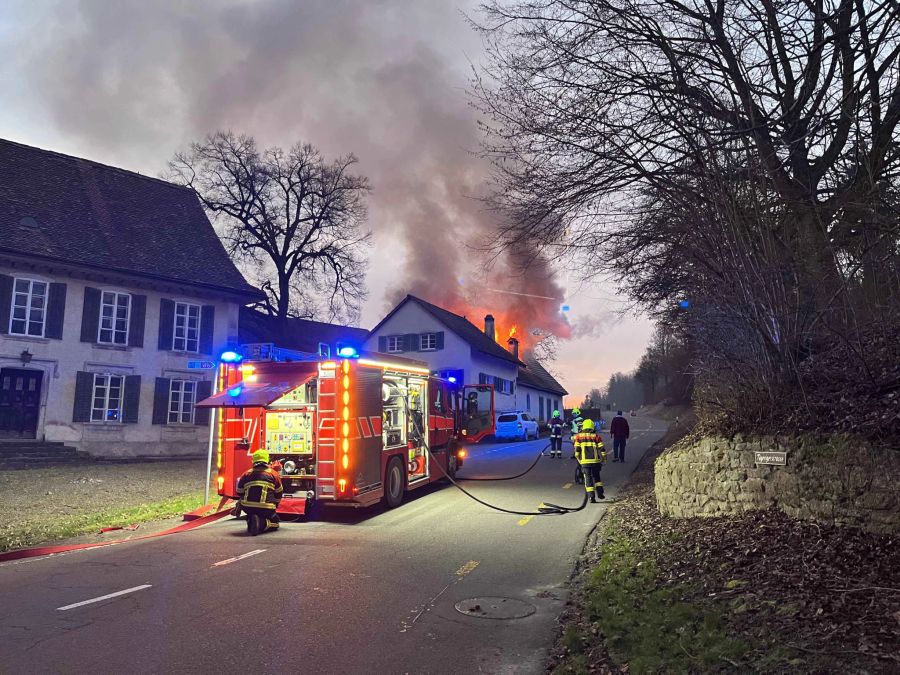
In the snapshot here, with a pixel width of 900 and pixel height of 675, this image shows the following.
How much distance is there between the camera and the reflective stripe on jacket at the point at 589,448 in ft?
39.1

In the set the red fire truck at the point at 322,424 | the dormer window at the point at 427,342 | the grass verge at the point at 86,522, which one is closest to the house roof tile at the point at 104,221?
the grass verge at the point at 86,522

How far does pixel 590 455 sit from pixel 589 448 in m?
0.13

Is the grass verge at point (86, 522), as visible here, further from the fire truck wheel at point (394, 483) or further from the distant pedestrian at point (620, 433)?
the distant pedestrian at point (620, 433)

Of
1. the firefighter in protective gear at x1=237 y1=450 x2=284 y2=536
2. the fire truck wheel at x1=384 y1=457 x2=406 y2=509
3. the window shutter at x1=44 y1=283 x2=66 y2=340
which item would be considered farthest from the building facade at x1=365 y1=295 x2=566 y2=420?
the firefighter in protective gear at x1=237 y1=450 x2=284 y2=536

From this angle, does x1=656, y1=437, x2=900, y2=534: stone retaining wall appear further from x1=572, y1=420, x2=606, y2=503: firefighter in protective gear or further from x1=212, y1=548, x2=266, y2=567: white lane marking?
x1=212, y1=548, x2=266, y2=567: white lane marking

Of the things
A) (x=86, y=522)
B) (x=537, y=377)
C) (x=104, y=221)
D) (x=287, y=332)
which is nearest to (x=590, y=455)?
(x=86, y=522)

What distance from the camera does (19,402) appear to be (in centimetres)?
2030

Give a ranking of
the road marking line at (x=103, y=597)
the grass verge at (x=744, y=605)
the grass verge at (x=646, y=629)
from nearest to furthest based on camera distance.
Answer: the grass verge at (x=744, y=605)
the grass verge at (x=646, y=629)
the road marking line at (x=103, y=597)

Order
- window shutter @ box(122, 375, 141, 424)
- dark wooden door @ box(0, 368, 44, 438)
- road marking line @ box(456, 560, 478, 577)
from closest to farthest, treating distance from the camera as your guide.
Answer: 1. road marking line @ box(456, 560, 478, 577)
2. dark wooden door @ box(0, 368, 44, 438)
3. window shutter @ box(122, 375, 141, 424)

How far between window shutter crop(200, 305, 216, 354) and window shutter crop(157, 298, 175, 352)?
1.15 m

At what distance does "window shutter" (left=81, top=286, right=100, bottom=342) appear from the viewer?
71.6 ft

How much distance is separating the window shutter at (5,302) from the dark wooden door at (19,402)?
1.40 meters

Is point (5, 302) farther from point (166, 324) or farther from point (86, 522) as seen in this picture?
point (86, 522)

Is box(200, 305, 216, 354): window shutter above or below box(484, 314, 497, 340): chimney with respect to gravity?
below
